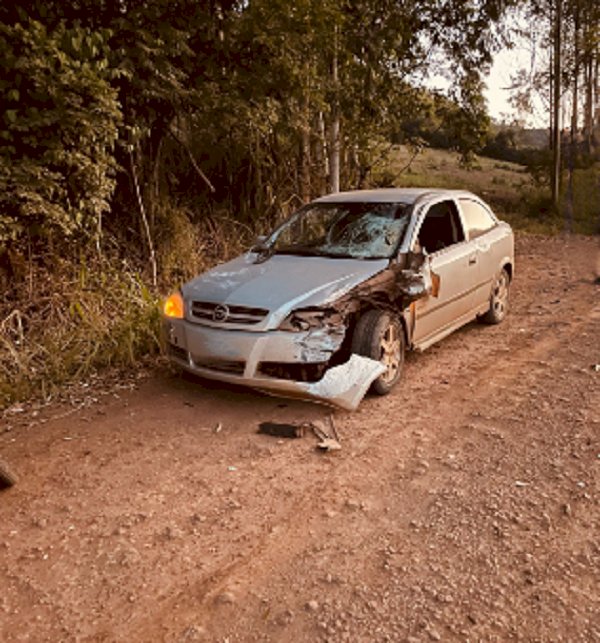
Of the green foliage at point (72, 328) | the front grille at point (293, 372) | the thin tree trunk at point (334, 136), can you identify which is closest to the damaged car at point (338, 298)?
the front grille at point (293, 372)

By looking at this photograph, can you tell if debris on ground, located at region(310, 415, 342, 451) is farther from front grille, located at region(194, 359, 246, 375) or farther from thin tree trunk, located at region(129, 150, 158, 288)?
thin tree trunk, located at region(129, 150, 158, 288)

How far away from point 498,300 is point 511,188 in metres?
16.7

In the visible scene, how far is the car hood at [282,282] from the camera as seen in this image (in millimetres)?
4531

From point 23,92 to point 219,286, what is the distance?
9.40 ft

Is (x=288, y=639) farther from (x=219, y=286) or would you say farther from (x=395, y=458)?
(x=219, y=286)

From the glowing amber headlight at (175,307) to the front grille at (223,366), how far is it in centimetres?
47

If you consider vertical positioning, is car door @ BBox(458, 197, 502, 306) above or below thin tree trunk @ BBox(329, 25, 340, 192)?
below

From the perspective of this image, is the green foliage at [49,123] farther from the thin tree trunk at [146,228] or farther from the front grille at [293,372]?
the front grille at [293,372]

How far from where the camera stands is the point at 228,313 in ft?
15.1

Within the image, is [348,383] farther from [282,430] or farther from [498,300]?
[498,300]

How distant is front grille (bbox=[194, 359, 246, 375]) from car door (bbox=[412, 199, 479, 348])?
1.59 meters

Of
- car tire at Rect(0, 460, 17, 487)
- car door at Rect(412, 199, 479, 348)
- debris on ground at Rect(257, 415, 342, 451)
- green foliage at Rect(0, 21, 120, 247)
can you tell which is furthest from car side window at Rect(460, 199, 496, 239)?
car tire at Rect(0, 460, 17, 487)

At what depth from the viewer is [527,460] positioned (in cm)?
381

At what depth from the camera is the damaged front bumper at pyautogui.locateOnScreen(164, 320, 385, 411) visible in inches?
174
